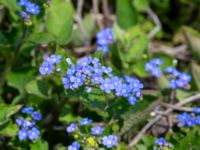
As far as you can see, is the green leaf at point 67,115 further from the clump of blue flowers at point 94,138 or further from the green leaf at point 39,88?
the clump of blue flowers at point 94,138

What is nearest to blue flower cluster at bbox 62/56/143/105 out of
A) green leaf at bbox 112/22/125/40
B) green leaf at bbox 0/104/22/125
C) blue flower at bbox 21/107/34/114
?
green leaf at bbox 0/104/22/125

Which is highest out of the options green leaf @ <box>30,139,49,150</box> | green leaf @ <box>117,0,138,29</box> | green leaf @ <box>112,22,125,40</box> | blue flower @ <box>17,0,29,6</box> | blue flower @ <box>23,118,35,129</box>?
green leaf @ <box>117,0,138,29</box>

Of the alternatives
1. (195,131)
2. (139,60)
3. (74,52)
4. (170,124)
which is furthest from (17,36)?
(195,131)

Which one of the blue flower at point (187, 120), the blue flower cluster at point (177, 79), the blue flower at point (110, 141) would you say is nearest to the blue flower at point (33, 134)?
the blue flower at point (110, 141)

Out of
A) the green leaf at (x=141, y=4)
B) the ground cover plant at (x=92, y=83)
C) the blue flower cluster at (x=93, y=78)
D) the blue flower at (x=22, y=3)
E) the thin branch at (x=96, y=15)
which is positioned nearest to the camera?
the blue flower cluster at (x=93, y=78)

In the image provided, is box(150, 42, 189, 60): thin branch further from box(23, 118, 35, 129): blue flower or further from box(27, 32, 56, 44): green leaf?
box(23, 118, 35, 129): blue flower

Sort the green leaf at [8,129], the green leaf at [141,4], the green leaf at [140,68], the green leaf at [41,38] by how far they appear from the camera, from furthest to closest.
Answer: the green leaf at [141,4], the green leaf at [140,68], the green leaf at [41,38], the green leaf at [8,129]

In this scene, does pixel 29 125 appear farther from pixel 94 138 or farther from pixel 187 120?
pixel 187 120
